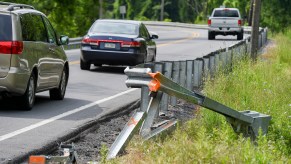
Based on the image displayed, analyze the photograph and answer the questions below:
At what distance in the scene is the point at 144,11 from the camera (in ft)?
390

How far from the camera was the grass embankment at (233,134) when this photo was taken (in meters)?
9.11

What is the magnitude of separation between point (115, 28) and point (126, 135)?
16.5 meters

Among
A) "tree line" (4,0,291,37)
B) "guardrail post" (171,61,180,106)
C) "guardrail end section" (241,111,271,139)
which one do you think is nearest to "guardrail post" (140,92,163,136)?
"guardrail end section" (241,111,271,139)

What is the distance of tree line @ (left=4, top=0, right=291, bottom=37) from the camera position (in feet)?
171

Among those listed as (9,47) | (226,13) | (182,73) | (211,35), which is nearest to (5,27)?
(9,47)

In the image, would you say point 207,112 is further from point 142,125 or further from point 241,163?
point 241,163

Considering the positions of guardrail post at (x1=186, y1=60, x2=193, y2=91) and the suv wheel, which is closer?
the suv wheel

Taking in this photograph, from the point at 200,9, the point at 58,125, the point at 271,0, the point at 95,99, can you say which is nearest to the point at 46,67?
the point at 95,99

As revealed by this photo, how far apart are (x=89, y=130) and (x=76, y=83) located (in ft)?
28.2

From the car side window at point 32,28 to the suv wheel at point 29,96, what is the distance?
639 millimetres

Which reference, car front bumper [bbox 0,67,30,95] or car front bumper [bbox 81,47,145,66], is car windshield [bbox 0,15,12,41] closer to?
car front bumper [bbox 0,67,30,95]

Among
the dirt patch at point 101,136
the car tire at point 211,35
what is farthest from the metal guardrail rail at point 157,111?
the car tire at point 211,35

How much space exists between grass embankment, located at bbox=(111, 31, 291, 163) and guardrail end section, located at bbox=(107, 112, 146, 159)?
0.11 m

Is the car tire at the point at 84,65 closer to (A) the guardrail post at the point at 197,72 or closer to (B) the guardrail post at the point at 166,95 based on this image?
(A) the guardrail post at the point at 197,72
